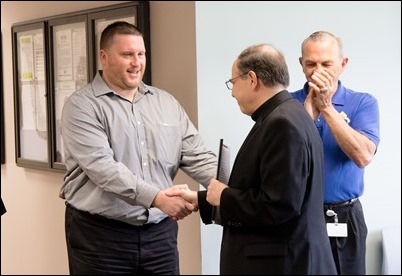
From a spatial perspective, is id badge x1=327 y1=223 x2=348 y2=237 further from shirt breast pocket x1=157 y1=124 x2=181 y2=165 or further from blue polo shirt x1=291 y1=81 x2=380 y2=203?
shirt breast pocket x1=157 y1=124 x2=181 y2=165

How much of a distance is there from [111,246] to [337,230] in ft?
2.84

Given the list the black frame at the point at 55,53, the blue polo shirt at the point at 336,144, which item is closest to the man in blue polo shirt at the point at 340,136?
the blue polo shirt at the point at 336,144

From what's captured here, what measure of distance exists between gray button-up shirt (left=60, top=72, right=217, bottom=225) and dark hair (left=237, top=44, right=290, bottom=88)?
0.73m

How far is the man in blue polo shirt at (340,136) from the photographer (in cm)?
206

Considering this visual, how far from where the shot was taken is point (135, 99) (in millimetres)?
2525

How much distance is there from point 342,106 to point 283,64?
1.61ft

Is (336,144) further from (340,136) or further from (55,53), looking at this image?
(55,53)

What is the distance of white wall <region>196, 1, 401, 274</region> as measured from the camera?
115 inches

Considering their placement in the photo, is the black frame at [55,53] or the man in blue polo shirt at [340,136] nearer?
the man in blue polo shirt at [340,136]

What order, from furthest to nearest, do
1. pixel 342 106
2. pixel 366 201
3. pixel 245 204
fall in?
1. pixel 366 201
2. pixel 342 106
3. pixel 245 204

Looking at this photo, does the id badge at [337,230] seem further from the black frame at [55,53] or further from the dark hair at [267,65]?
the black frame at [55,53]

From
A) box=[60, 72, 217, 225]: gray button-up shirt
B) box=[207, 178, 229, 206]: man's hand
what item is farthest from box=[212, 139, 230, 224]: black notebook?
box=[60, 72, 217, 225]: gray button-up shirt

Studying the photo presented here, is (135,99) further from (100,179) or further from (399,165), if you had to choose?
(399,165)

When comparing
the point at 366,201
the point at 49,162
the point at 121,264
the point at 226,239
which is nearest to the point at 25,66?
the point at 49,162
